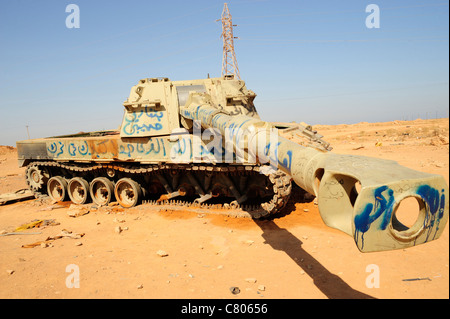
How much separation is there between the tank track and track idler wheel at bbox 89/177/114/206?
23cm

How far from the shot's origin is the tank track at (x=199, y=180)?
693 cm

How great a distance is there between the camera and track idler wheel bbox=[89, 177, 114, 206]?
31.2ft

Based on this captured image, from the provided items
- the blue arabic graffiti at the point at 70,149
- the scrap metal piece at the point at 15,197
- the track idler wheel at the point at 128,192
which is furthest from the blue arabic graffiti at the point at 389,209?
the scrap metal piece at the point at 15,197

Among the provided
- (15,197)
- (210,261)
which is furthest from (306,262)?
(15,197)

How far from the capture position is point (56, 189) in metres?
11.0

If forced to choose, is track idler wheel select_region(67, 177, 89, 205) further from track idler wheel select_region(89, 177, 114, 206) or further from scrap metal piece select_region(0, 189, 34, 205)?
scrap metal piece select_region(0, 189, 34, 205)

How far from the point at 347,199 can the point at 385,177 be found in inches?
13.9

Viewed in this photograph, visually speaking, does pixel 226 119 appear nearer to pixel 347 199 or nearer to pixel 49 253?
pixel 347 199

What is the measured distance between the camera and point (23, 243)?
22.6 feet

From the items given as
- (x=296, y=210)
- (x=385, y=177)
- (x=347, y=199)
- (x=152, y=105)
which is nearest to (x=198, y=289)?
(x=347, y=199)

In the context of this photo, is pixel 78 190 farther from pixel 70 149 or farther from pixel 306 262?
pixel 306 262

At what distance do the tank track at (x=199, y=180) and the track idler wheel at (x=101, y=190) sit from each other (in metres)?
0.23

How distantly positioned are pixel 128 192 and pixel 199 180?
256 centimetres
